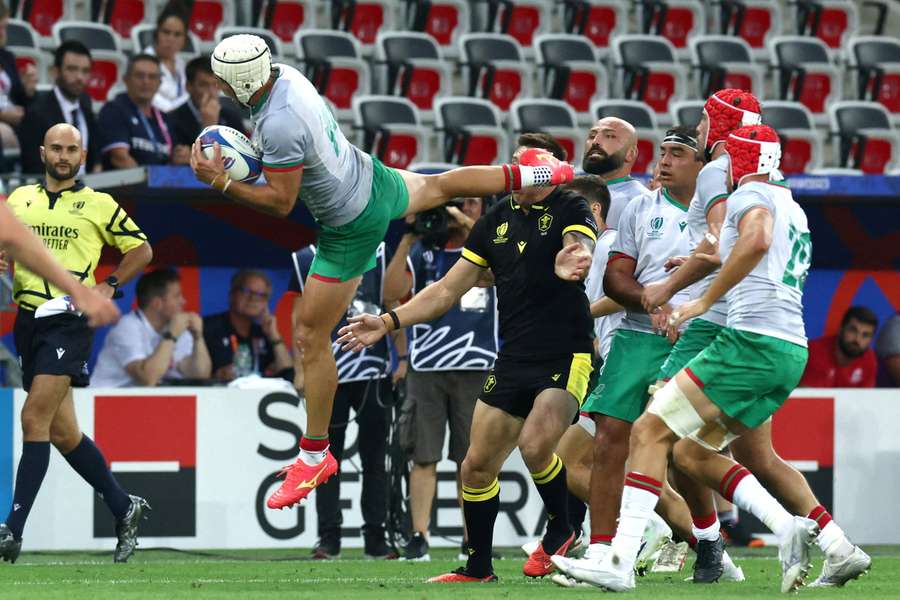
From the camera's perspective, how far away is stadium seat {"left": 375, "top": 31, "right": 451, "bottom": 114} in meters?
17.3

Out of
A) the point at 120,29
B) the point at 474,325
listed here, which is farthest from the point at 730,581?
the point at 120,29

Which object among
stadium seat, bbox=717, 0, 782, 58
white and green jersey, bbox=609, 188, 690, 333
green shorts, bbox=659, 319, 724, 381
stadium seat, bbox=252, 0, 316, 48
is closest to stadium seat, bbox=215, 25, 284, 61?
stadium seat, bbox=252, 0, 316, 48

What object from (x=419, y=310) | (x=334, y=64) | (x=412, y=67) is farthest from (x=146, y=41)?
(x=419, y=310)

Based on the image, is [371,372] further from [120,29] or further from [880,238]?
[120,29]

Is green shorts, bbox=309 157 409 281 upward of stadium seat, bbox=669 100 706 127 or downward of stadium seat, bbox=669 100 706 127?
downward

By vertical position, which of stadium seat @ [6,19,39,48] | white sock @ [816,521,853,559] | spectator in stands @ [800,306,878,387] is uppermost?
stadium seat @ [6,19,39,48]

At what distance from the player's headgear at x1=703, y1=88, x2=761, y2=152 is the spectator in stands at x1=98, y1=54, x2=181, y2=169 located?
588 centimetres

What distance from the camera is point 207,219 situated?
1347 cm

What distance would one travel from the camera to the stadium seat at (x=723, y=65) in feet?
59.7

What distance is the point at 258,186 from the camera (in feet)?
25.0

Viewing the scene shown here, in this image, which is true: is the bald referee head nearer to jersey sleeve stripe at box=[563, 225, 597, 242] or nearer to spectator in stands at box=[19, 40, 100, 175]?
spectator in stands at box=[19, 40, 100, 175]

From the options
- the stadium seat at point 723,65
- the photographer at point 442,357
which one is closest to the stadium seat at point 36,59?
the photographer at point 442,357

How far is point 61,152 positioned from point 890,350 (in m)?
7.24

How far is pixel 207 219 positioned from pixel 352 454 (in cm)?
298
